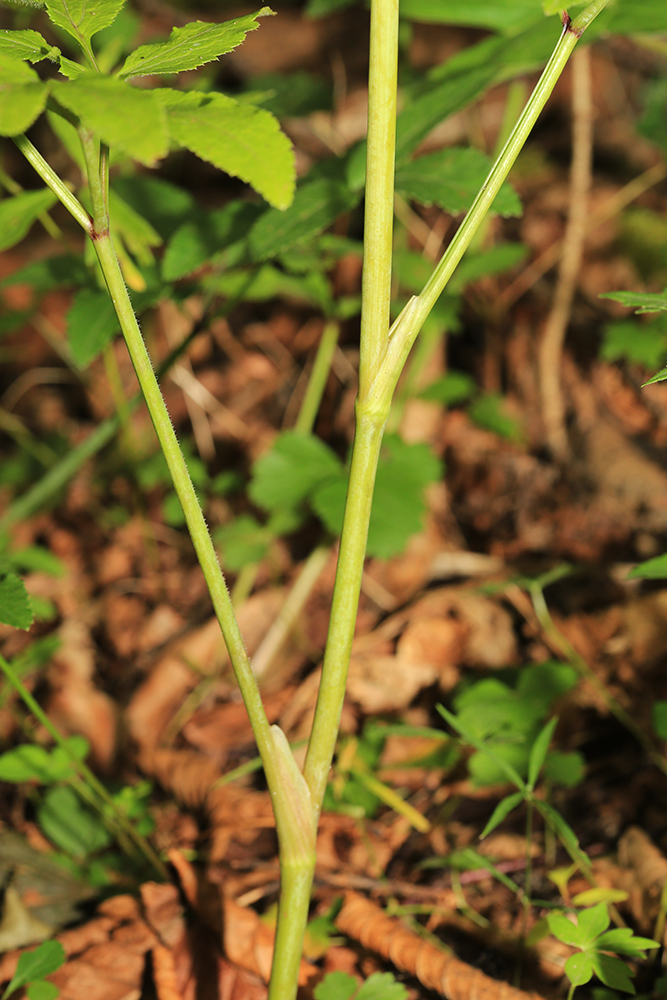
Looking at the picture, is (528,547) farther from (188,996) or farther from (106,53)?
(106,53)

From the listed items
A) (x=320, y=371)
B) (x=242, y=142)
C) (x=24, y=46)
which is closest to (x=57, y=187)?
(x=24, y=46)

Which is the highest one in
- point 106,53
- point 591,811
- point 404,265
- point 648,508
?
point 106,53

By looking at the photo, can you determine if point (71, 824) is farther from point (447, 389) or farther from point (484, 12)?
point (484, 12)

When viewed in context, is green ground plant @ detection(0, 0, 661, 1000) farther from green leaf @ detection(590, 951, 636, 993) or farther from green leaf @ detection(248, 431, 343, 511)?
green leaf @ detection(248, 431, 343, 511)

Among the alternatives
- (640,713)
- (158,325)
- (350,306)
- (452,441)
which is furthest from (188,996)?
(158,325)

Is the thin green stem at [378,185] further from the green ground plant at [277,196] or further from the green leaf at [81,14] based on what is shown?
the green leaf at [81,14]

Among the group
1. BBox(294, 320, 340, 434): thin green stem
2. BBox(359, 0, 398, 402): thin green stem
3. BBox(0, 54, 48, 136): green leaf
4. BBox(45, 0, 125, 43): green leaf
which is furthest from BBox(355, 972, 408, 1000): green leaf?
BBox(294, 320, 340, 434): thin green stem
